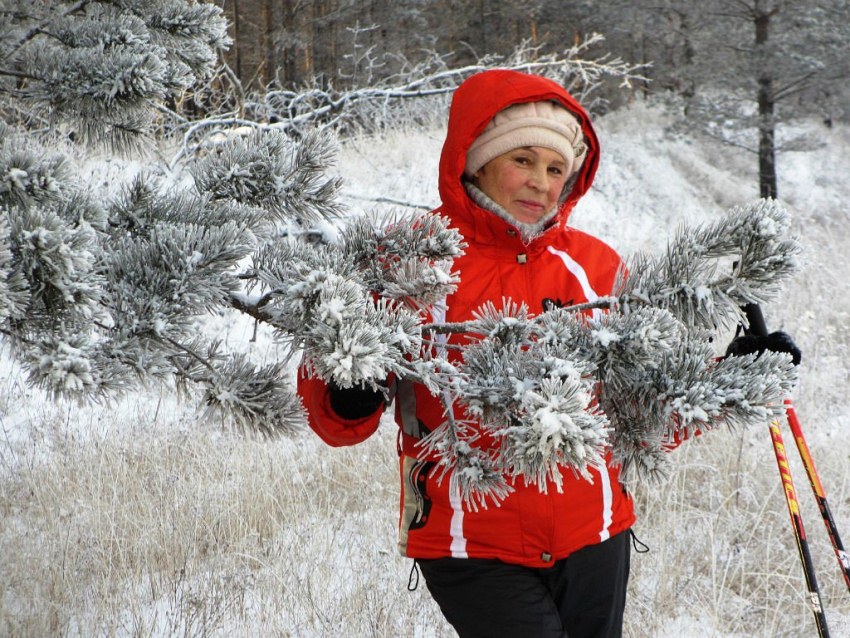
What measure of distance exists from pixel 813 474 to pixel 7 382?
520 cm

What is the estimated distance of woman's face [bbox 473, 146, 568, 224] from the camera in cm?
194

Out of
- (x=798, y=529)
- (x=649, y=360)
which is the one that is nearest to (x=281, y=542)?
(x=798, y=529)

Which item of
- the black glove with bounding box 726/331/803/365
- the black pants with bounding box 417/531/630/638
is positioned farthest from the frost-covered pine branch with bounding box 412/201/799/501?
the black glove with bounding box 726/331/803/365

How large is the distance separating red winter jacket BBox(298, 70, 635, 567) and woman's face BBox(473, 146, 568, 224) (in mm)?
66

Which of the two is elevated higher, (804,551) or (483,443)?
(483,443)

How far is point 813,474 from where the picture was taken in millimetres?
2713

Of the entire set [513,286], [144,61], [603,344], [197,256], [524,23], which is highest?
[524,23]

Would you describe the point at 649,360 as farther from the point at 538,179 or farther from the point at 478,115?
the point at 478,115

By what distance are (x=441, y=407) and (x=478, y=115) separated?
0.79 meters

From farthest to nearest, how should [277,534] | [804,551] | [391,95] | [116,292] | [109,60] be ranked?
[391,95]
[277,534]
[804,551]
[109,60]
[116,292]

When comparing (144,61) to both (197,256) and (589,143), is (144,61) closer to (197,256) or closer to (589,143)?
(197,256)

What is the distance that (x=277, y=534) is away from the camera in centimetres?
352

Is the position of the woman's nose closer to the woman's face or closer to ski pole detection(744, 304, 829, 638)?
the woman's face

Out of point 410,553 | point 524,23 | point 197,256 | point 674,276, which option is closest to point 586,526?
point 410,553
